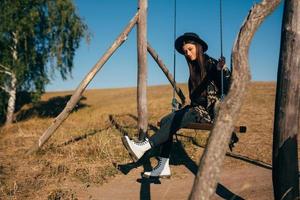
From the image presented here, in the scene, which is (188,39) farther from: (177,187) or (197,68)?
(177,187)

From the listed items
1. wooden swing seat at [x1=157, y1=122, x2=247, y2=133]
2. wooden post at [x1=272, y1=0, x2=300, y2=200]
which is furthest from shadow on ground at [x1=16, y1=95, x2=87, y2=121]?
wooden post at [x1=272, y1=0, x2=300, y2=200]

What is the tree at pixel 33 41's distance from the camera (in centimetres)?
1720

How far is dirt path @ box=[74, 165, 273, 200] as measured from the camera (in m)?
5.32

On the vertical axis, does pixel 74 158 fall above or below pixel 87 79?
below

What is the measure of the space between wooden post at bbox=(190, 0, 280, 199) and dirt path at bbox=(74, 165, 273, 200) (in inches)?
92.7

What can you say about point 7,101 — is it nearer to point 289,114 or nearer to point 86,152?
point 86,152

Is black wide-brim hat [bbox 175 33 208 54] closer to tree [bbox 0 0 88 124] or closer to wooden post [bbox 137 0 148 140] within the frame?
wooden post [bbox 137 0 148 140]

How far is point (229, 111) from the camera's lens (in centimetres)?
297

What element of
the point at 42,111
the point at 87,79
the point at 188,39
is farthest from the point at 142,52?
the point at 42,111

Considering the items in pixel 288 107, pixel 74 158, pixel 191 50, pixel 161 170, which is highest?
pixel 191 50

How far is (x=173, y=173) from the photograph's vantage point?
21.6 ft

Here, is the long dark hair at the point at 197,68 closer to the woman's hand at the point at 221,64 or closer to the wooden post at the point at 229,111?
the woman's hand at the point at 221,64

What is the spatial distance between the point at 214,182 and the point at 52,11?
17200 mm

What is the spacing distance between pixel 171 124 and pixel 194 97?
57 centimetres
